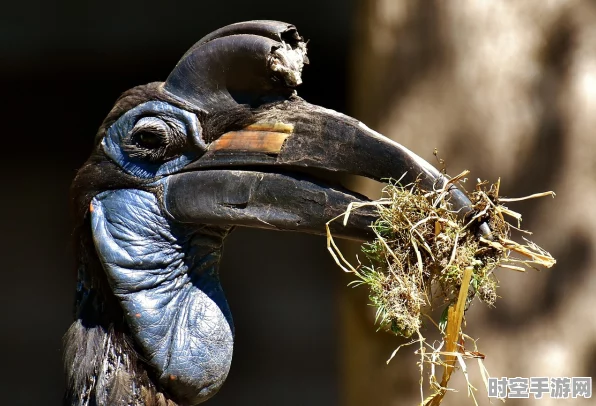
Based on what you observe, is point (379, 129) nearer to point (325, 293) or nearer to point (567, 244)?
point (567, 244)

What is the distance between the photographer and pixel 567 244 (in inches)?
130

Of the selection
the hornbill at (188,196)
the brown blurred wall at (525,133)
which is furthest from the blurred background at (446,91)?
the hornbill at (188,196)

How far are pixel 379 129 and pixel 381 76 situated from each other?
0.62ft

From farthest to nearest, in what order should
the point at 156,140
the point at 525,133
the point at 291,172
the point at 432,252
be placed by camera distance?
1. the point at 525,133
2. the point at 156,140
3. the point at 291,172
4. the point at 432,252

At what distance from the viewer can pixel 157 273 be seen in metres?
2.37

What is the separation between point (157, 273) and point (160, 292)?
5cm

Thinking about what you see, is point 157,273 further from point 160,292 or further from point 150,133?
point 150,133

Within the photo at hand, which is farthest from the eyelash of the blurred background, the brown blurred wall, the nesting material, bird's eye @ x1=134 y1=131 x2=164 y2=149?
the brown blurred wall

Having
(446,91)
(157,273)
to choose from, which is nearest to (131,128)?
(157,273)

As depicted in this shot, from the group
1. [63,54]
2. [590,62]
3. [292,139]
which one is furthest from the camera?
[63,54]

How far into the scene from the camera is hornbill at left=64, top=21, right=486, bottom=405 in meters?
2.21

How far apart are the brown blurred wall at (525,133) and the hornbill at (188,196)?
1.15m

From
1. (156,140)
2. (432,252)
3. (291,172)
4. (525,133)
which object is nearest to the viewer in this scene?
(432,252)

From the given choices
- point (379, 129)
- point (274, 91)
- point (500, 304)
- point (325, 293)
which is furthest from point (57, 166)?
point (274, 91)
